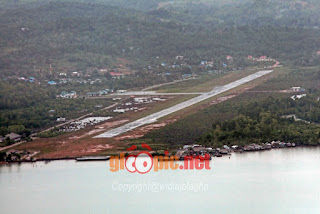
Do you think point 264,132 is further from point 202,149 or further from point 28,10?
point 28,10

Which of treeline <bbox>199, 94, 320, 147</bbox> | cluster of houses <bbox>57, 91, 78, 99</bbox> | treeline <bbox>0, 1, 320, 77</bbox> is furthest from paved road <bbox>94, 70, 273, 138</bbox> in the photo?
treeline <bbox>0, 1, 320, 77</bbox>

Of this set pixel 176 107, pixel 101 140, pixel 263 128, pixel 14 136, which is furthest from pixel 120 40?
pixel 263 128

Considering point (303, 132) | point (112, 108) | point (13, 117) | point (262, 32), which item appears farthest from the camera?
point (262, 32)

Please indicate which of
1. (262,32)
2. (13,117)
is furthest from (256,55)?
(13,117)

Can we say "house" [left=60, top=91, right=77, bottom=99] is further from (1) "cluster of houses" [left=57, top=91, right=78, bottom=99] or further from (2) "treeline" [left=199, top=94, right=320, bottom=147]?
(2) "treeline" [left=199, top=94, right=320, bottom=147]

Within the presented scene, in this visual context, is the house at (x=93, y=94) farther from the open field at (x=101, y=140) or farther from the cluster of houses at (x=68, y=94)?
the open field at (x=101, y=140)
